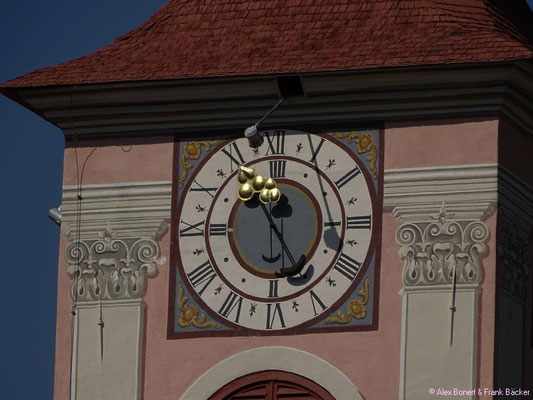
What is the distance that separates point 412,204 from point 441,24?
1.50 m

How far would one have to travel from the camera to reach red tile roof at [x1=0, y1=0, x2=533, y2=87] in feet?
96.9

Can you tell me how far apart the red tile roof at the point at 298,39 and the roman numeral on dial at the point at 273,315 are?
1.85 meters

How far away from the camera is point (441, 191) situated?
2944cm

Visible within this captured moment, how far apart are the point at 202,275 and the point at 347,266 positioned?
119 cm

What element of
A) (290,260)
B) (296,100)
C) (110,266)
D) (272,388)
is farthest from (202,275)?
(296,100)

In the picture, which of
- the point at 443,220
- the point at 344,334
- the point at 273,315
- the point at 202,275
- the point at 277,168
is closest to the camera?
the point at 344,334

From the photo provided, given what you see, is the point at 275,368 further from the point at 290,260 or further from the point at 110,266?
the point at 110,266

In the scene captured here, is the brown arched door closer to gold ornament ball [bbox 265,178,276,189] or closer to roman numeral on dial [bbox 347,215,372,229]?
Result: roman numeral on dial [bbox 347,215,372,229]

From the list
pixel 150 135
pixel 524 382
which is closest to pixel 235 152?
pixel 150 135

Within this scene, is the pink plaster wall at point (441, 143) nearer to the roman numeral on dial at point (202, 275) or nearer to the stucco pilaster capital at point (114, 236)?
the roman numeral on dial at point (202, 275)

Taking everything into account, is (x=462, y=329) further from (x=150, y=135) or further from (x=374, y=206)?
(x=150, y=135)

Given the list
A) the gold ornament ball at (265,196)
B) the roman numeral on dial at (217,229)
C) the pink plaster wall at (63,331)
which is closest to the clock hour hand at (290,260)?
the gold ornament ball at (265,196)

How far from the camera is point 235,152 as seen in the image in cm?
3008

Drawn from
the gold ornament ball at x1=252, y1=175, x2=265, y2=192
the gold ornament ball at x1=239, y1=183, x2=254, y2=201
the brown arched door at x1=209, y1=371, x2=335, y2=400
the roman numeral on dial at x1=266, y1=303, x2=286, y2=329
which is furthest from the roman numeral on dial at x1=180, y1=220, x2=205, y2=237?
the brown arched door at x1=209, y1=371, x2=335, y2=400
